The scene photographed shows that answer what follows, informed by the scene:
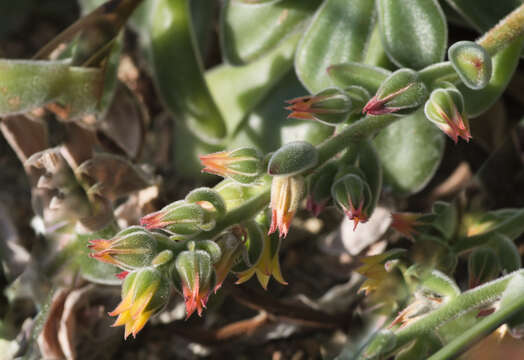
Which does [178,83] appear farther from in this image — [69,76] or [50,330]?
[50,330]

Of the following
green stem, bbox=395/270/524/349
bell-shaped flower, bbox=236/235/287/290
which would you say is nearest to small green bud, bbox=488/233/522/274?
green stem, bbox=395/270/524/349

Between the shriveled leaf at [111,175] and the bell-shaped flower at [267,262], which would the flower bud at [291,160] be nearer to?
the bell-shaped flower at [267,262]

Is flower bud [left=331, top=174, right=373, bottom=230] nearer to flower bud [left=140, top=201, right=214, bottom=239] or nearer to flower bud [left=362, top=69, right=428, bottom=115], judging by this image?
flower bud [left=362, top=69, right=428, bottom=115]

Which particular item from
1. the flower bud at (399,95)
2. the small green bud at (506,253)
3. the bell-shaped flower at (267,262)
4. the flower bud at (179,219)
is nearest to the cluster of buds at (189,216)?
the flower bud at (179,219)

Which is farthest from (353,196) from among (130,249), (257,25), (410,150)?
(257,25)

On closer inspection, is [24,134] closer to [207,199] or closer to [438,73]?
[207,199]
